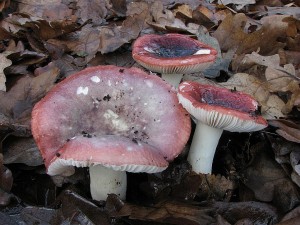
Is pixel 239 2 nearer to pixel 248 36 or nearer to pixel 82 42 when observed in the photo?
pixel 248 36

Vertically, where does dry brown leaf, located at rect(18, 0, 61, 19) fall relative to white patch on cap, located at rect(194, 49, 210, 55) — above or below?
below

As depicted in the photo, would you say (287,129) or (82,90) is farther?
(287,129)

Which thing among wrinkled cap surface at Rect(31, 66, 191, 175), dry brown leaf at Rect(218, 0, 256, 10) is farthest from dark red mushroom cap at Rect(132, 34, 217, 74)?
dry brown leaf at Rect(218, 0, 256, 10)

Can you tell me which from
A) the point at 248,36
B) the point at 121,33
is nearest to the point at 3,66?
the point at 121,33

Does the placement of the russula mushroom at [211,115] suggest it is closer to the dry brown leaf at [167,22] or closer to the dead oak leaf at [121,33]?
the dead oak leaf at [121,33]

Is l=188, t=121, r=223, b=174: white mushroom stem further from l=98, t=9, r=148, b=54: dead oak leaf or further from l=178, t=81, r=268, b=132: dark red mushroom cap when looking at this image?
l=98, t=9, r=148, b=54: dead oak leaf

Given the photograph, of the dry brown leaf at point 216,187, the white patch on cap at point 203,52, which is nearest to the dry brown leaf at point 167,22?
the white patch on cap at point 203,52

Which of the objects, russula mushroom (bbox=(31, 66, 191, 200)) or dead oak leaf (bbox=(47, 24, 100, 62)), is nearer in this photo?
russula mushroom (bbox=(31, 66, 191, 200))

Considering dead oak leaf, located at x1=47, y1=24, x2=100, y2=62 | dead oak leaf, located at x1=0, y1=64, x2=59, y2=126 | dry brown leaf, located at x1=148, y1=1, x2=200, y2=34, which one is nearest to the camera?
dead oak leaf, located at x1=0, y1=64, x2=59, y2=126
